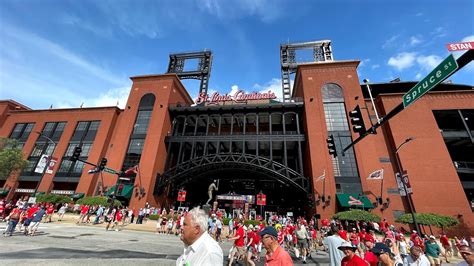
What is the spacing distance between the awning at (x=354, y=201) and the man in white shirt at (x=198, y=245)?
76.4ft

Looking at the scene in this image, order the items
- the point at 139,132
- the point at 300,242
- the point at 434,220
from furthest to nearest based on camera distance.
A: the point at 139,132 → the point at 434,220 → the point at 300,242

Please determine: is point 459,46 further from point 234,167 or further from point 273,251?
point 234,167

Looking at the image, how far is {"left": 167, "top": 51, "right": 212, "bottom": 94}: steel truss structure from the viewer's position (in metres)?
45.4

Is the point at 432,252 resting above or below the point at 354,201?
below

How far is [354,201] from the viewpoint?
2164 centimetres

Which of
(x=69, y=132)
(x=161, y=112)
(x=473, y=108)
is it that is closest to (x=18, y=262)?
(x=161, y=112)

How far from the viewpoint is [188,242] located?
251 centimetres

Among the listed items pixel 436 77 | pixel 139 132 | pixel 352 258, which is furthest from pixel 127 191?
pixel 436 77

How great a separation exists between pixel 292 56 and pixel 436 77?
139ft

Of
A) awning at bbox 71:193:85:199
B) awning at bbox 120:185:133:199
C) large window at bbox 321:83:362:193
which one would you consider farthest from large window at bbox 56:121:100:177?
large window at bbox 321:83:362:193

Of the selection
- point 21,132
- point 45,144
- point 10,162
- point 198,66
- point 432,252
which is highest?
point 198,66

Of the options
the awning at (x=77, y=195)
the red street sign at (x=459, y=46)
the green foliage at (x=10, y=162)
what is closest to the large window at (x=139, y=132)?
→ the awning at (x=77, y=195)

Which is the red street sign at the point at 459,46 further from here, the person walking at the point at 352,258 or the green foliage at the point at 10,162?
the green foliage at the point at 10,162

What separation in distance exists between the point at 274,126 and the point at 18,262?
113 ft
